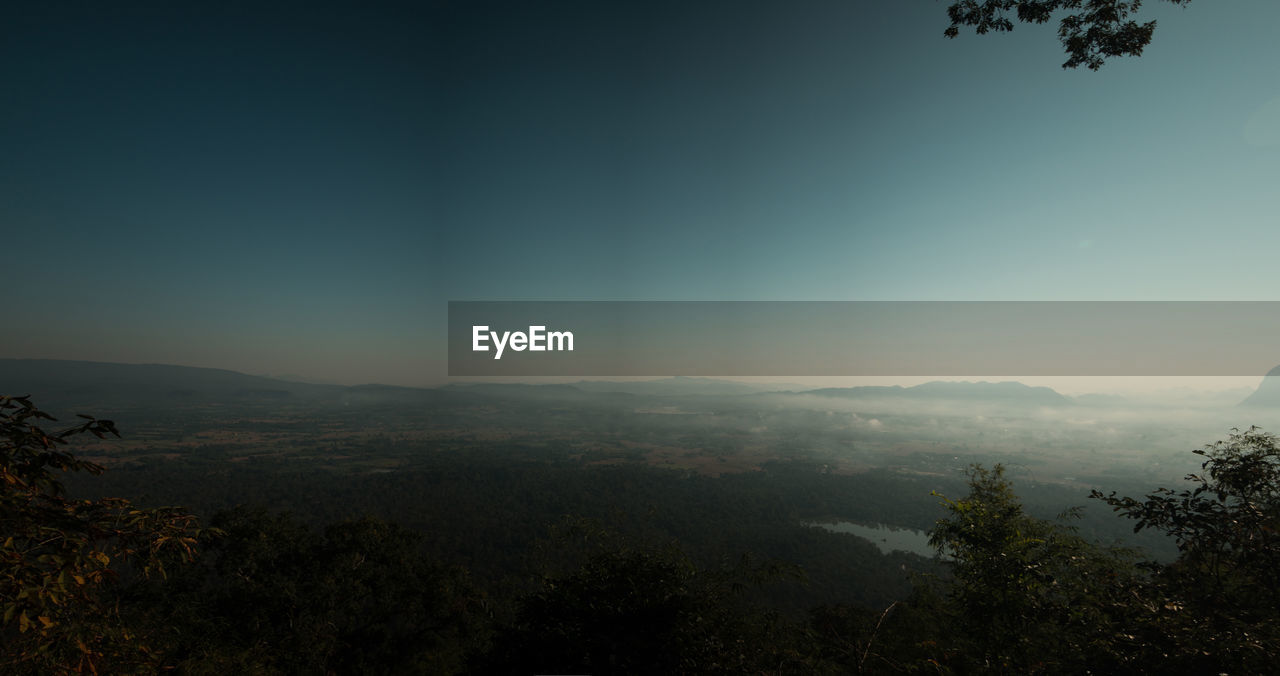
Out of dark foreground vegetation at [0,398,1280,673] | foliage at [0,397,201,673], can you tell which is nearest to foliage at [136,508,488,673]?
dark foreground vegetation at [0,398,1280,673]

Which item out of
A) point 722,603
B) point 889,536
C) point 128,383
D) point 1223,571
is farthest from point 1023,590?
point 128,383

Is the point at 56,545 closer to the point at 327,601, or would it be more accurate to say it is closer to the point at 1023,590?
the point at 1023,590

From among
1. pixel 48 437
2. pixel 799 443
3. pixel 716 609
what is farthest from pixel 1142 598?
pixel 799 443

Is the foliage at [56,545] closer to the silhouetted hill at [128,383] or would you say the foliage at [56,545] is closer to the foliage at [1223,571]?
the foliage at [1223,571]

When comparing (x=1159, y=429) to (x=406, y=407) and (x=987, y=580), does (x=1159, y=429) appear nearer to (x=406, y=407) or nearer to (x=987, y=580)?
(x=987, y=580)

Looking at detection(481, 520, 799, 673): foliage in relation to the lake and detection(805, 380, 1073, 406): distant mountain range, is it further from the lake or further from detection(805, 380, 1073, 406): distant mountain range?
detection(805, 380, 1073, 406): distant mountain range

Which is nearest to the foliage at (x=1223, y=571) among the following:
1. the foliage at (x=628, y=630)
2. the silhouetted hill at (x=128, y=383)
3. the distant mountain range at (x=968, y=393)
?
the foliage at (x=628, y=630)
